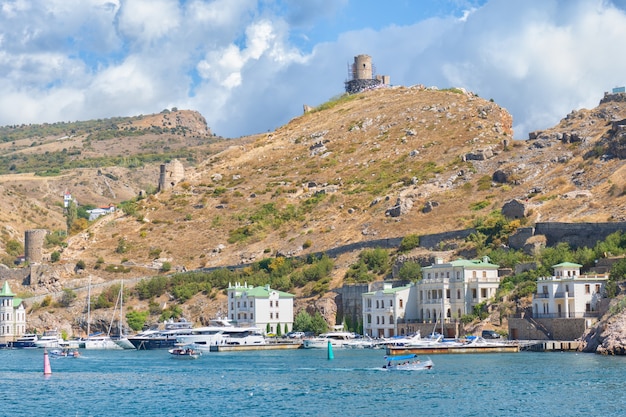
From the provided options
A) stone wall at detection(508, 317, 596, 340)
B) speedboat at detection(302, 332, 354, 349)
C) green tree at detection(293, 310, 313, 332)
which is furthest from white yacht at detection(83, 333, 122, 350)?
stone wall at detection(508, 317, 596, 340)

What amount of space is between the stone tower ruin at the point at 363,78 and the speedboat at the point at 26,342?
71.4 m

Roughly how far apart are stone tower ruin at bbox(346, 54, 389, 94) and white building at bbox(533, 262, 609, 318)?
8523 cm

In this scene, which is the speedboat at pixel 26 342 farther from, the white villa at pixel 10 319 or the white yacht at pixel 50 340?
the white villa at pixel 10 319

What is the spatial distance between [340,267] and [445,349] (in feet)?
86.6

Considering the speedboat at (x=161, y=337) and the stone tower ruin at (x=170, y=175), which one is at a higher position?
the stone tower ruin at (x=170, y=175)

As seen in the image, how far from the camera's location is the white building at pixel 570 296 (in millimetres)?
83750

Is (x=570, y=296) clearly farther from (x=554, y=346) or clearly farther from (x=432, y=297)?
(x=432, y=297)

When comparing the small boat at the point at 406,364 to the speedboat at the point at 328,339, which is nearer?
the small boat at the point at 406,364

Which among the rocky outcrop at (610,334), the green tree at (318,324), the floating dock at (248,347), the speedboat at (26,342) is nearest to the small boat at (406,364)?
the rocky outcrop at (610,334)

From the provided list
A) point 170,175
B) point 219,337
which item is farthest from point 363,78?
point 219,337

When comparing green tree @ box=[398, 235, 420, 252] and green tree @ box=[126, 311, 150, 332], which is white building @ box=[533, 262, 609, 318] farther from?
green tree @ box=[126, 311, 150, 332]

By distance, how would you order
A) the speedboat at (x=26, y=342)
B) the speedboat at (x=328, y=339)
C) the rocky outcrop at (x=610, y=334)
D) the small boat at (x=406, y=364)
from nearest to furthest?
the small boat at (x=406, y=364) → the rocky outcrop at (x=610, y=334) → the speedboat at (x=328, y=339) → the speedboat at (x=26, y=342)

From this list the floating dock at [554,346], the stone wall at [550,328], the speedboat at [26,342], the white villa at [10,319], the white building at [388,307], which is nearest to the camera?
the floating dock at [554,346]

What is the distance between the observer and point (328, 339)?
95250mm
